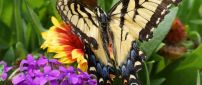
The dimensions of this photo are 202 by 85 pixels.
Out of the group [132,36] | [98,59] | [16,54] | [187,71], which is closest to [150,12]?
[132,36]

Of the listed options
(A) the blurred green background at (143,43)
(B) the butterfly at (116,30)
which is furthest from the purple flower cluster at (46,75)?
(A) the blurred green background at (143,43)

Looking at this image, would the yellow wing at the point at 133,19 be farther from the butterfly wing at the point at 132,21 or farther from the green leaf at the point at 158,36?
the green leaf at the point at 158,36

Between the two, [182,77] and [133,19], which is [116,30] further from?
[182,77]

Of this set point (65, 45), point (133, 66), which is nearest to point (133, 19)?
point (133, 66)

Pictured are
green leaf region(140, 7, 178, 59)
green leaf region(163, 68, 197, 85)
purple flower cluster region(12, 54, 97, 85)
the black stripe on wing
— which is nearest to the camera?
purple flower cluster region(12, 54, 97, 85)

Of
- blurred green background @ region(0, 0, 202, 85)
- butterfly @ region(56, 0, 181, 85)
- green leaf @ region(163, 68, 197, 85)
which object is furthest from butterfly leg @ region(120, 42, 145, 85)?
green leaf @ region(163, 68, 197, 85)

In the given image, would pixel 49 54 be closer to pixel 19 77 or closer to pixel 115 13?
pixel 115 13

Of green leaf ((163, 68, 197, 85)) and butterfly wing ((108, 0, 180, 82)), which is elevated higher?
butterfly wing ((108, 0, 180, 82))

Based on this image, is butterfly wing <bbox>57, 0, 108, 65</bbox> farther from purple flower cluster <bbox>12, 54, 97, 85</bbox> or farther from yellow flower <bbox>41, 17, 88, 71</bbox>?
purple flower cluster <bbox>12, 54, 97, 85</bbox>
